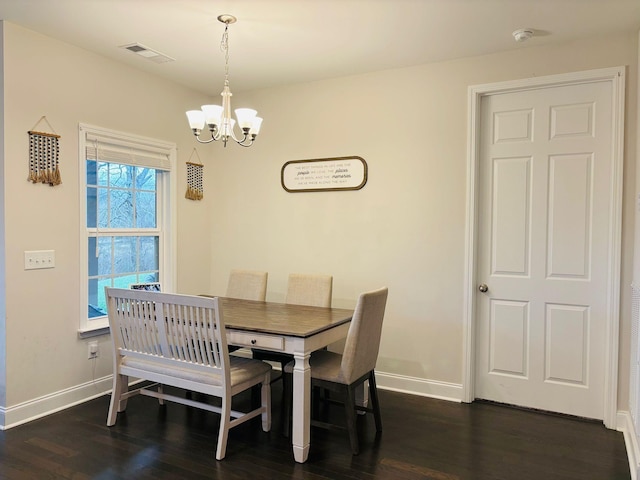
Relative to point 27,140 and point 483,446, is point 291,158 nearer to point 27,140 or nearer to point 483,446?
point 27,140

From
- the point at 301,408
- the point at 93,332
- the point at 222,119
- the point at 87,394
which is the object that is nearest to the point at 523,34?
A: the point at 222,119

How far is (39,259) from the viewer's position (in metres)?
3.12

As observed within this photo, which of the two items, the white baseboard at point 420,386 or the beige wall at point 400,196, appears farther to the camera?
the white baseboard at point 420,386

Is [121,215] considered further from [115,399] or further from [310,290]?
[310,290]

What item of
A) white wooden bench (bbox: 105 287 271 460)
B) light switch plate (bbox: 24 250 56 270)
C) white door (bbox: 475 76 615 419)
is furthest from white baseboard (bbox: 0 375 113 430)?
white door (bbox: 475 76 615 419)

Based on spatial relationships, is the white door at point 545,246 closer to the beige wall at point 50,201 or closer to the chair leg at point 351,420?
the chair leg at point 351,420

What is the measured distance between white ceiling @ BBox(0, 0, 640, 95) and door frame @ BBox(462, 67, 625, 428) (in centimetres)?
26

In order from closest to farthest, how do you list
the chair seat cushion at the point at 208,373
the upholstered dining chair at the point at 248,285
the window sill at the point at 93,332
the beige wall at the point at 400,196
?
the chair seat cushion at the point at 208,373, the beige wall at the point at 400,196, the window sill at the point at 93,332, the upholstered dining chair at the point at 248,285

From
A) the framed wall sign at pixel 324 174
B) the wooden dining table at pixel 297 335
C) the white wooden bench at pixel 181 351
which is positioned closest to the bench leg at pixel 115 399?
the white wooden bench at pixel 181 351

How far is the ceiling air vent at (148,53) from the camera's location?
331 centimetres

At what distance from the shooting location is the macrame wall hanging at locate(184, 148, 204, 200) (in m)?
4.31

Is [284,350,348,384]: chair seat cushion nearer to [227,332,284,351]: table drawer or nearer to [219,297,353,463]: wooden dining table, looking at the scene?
[219,297,353,463]: wooden dining table

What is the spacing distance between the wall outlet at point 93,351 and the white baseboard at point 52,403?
187 mm

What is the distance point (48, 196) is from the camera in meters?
3.17
